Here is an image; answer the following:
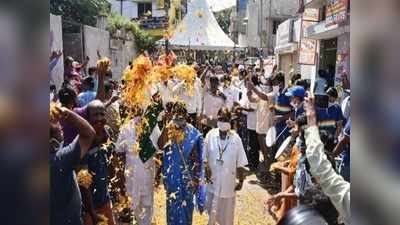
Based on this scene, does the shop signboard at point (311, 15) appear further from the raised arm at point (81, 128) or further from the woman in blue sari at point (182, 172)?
the raised arm at point (81, 128)

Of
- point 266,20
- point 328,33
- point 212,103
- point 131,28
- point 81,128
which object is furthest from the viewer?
point 266,20

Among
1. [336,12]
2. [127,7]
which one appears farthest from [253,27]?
[336,12]

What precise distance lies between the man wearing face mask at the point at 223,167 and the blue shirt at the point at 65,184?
7.43 feet

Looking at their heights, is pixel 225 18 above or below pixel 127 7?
below

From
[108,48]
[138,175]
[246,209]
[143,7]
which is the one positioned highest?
[143,7]

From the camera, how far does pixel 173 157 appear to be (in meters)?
4.77

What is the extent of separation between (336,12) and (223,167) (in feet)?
24.7

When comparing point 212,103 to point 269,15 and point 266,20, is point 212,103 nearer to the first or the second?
point 269,15

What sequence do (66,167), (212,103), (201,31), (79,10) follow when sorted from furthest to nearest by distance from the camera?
(79,10)
(201,31)
(212,103)
(66,167)

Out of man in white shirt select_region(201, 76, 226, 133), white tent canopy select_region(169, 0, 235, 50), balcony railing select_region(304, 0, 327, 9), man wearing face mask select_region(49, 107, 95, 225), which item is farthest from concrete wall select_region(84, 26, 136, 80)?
man wearing face mask select_region(49, 107, 95, 225)

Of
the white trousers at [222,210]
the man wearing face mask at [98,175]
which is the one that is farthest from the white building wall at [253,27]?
the man wearing face mask at [98,175]

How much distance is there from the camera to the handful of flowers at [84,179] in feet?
12.2
